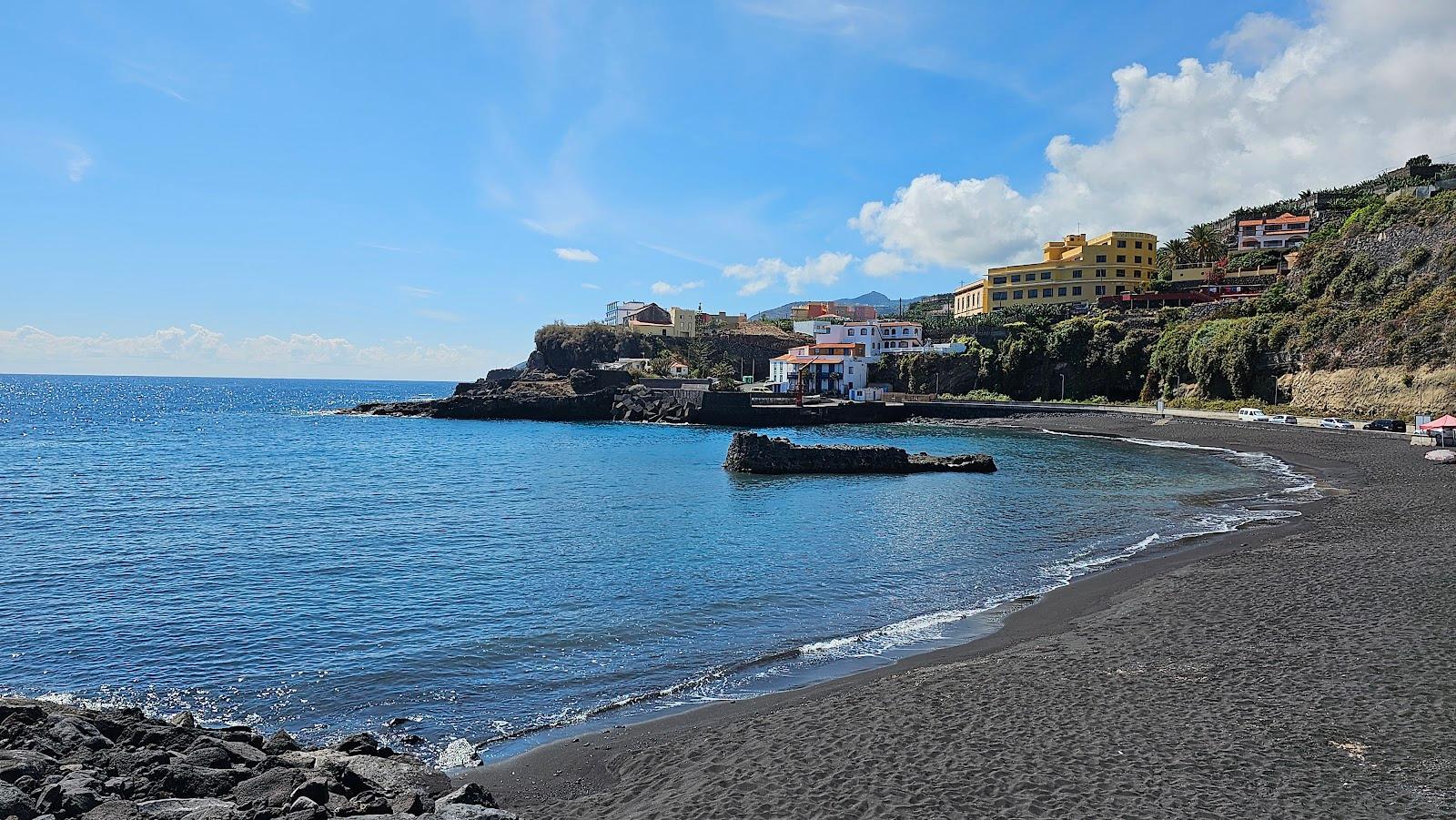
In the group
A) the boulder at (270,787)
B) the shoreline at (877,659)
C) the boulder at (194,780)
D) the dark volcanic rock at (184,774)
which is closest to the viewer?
the dark volcanic rock at (184,774)

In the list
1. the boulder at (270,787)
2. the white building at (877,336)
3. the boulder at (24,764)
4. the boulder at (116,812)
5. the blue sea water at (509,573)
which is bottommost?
the blue sea water at (509,573)

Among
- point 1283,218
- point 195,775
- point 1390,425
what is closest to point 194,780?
point 195,775

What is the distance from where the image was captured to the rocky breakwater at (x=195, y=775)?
739 centimetres

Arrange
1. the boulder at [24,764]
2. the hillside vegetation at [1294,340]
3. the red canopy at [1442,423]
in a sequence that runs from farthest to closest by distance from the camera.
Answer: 1. the hillside vegetation at [1294,340]
2. the red canopy at [1442,423]
3. the boulder at [24,764]

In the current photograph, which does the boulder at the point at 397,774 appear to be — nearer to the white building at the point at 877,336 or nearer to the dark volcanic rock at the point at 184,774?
the dark volcanic rock at the point at 184,774

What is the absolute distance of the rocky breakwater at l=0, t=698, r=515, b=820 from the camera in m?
7.39

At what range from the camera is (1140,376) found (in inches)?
3406

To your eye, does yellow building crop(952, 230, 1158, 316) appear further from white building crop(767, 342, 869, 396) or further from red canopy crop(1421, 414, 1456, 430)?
red canopy crop(1421, 414, 1456, 430)

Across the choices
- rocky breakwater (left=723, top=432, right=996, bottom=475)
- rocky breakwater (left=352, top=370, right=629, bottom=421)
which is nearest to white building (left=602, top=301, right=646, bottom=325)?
rocky breakwater (left=352, top=370, right=629, bottom=421)

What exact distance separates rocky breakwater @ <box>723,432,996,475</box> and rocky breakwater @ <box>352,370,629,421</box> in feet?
166

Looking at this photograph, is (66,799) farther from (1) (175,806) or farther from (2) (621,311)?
(2) (621,311)

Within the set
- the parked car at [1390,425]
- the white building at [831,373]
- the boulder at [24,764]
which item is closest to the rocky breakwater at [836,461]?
the parked car at [1390,425]

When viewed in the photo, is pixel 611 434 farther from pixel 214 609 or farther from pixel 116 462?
pixel 214 609

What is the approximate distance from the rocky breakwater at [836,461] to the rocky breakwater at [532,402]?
50.6 m
